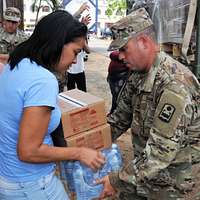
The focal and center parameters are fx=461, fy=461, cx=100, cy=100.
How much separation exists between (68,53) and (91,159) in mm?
542

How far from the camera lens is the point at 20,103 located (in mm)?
2029

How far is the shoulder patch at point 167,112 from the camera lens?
2.20 metres

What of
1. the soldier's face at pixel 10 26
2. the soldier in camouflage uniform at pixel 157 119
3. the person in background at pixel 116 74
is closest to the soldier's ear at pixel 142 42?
the soldier in camouflage uniform at pixel 157 119

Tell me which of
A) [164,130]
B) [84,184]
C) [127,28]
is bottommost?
[84,184]

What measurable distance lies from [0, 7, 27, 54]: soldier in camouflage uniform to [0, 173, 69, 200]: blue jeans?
15.6ft

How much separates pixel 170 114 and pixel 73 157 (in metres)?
0.51

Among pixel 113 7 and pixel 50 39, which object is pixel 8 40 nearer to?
pixel 50 39

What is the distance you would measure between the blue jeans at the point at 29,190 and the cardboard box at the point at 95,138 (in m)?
0.57

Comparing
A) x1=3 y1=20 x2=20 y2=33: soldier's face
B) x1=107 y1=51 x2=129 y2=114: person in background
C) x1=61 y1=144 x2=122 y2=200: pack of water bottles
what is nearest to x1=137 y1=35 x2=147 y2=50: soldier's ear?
x1=61 y1=144 x2=122 y2=200: pack of water bottles

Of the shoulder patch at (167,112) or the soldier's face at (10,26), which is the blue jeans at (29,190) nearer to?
the shoulder patch at (167,112)

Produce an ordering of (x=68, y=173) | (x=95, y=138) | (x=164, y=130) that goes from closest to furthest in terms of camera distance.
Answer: (x=164, y=130)
(x=68, y=173)
(x=95, y=138)

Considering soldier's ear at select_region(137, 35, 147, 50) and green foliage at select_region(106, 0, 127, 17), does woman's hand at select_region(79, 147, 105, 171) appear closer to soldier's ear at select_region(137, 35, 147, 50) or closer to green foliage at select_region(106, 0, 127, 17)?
soldier's ear at select_region(137, 35, 147, 50)

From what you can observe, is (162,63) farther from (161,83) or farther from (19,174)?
(19,174)

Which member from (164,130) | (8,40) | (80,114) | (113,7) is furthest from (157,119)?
(113,7)
